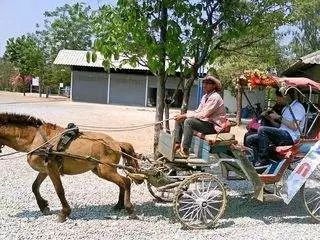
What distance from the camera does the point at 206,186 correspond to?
7090mm

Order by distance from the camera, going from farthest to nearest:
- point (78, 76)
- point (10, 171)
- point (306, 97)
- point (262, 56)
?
1. point (78, 76)
2. point (262, 56)
3. point (10, 171)
4. point (306, 97)

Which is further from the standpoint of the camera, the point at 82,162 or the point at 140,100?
the point at 140,100

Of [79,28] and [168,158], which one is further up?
[79,28]

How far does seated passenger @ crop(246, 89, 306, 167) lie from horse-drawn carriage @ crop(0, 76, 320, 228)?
126mm

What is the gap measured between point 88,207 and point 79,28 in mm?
57336

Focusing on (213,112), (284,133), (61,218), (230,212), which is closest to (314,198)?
(284,133)

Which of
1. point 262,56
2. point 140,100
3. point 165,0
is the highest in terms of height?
point 165,0

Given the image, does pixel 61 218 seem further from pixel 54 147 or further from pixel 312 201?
pixel 312 201

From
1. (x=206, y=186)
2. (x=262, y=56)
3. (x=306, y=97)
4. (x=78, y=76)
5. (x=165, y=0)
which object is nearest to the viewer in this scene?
(x=206, y=186)

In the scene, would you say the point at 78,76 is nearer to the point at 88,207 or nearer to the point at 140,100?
the point at 140,100

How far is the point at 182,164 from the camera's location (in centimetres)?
752

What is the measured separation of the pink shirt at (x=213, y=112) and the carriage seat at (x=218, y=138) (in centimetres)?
11

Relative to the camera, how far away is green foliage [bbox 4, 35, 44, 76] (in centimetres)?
5253

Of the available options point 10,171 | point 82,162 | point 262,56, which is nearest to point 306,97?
point 82,162
